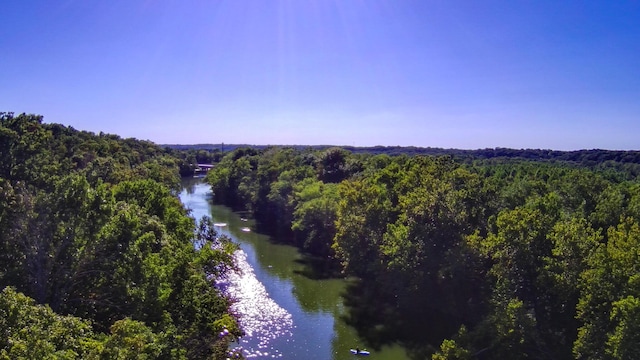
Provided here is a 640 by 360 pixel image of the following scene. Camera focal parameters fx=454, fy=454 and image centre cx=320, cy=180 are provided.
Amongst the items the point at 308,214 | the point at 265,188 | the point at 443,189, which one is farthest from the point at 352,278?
the point at 265,188

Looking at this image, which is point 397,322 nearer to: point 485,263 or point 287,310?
point 485,263

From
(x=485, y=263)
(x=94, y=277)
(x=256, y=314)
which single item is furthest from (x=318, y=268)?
(x=94, y=277)

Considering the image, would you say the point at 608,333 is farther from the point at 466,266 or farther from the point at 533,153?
the point at 533,153

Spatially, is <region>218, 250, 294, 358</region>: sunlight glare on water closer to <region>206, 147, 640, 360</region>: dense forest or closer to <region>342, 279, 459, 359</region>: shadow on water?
<region>342, 279, 459, 359</region>: shadow on water

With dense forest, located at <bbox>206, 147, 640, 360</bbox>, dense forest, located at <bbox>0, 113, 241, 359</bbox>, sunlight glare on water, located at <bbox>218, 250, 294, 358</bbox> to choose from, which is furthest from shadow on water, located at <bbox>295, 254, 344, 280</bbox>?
dense forest, located at <bbox>0, 113, 241, 359</bbox>

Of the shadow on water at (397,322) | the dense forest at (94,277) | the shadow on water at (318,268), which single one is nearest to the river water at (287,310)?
the shadow on water at (318,268)

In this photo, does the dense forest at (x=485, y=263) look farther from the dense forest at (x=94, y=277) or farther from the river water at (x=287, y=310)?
the dense forest at (x=94, y=277)

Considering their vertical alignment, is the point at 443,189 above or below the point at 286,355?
above
